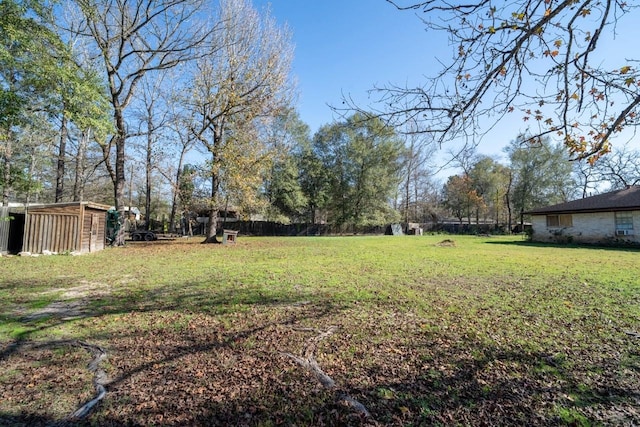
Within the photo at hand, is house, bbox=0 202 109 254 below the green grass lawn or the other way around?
the other way around

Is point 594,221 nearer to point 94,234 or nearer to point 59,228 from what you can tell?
point 94,234

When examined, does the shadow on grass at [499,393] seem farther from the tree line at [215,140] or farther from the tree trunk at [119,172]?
the tree trunk at [119,172]

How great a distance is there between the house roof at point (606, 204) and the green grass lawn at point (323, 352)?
610 inches

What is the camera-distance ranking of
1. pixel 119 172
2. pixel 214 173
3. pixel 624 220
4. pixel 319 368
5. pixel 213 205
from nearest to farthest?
pixel 319 368 < pixel 119 172 < pixel 214 173 < pixel 213 205 < pixel 624 220

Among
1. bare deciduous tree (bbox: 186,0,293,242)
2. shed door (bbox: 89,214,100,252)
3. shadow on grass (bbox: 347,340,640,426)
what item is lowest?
shadow on grass (bbox: 347,340,640,426)

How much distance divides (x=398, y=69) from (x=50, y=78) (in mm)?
9354

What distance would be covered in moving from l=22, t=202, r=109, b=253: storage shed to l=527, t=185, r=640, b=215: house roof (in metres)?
26.4

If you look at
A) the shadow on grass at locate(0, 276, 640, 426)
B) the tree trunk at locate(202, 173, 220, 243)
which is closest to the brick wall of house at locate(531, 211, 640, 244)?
the shadow on grass at locate(0, 276, 640, 426)

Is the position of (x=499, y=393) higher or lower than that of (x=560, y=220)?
lower

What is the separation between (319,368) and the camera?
9.67 ft

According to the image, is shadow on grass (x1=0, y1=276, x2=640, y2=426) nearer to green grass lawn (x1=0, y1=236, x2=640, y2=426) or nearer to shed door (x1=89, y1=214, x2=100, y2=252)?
→ green grass lawn (x1=0, y1=236, x2=640, y2=426)

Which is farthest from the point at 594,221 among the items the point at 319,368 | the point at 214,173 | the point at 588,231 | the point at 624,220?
the point at 319,368

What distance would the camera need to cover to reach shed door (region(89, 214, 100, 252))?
41.4 feet

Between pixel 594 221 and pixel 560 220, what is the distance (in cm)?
190
